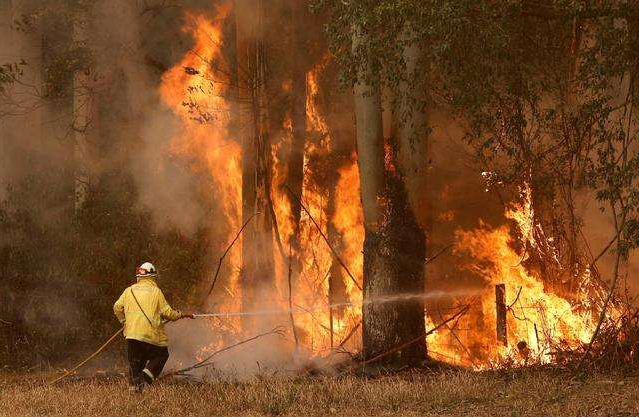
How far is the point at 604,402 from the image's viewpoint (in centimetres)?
1005

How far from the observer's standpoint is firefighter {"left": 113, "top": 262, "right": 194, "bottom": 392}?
11391 mm

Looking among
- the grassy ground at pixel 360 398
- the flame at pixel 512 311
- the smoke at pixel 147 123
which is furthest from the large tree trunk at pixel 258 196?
the grassy ground at pixel 360 398

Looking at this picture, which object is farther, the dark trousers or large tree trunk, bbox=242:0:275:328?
large tree trunk, bbox=242:0:275:328

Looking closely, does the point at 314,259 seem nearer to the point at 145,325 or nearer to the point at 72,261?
the point at 72,261

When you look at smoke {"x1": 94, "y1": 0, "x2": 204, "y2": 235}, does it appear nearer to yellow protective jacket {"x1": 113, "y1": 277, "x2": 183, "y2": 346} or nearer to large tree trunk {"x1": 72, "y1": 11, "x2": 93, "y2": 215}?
large tree trunk {"x1": 72, "y1": 11, "x2": 93, "y2": 215}

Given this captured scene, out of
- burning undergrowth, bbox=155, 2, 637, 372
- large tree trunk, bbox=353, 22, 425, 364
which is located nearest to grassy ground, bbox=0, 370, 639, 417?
large tree trunk, bbox=353, 22, 425, 364

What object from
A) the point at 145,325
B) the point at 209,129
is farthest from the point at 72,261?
the point at 145,325

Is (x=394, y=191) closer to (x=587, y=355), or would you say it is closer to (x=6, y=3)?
(x=587, y=355)

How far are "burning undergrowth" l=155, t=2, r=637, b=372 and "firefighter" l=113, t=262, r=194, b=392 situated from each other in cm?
317

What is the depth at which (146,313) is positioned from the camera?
11.4 m

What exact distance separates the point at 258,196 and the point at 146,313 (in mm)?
7301

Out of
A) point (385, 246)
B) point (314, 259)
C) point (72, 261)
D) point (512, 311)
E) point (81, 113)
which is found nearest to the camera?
point (385, 246)

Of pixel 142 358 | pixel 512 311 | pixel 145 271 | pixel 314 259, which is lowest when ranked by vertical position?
pixel 142 358

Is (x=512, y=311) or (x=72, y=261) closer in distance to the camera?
(x=512, y=311)
